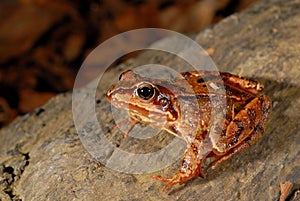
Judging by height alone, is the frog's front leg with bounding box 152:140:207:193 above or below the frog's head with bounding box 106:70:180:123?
below

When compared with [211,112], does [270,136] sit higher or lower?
lower

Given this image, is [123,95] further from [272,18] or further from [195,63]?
[272,18]

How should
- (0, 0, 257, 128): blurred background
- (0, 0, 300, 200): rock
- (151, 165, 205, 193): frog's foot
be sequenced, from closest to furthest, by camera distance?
(151, 165, 205, 193): frog's foot
(0, 0, 300, 200): rock
(0, 0, 257, 128): blurred background

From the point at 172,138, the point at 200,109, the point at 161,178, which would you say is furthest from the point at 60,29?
the point at 161,178

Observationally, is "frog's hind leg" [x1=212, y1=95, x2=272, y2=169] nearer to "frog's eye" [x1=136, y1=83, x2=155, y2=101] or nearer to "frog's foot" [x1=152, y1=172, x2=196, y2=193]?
"frog's foot" [x1=152, y1=172, x2=196, y2=193]

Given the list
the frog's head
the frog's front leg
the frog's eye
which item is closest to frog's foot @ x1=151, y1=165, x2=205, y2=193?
the frog's front leg

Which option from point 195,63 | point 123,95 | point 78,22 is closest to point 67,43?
point 78,22
